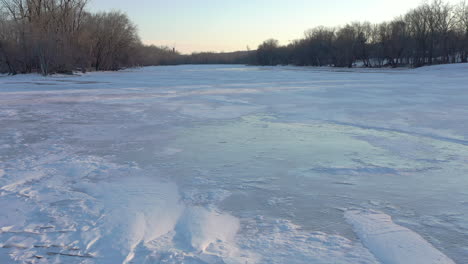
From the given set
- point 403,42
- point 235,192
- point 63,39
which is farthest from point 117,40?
point 235,192

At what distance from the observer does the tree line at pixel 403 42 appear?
46812mm

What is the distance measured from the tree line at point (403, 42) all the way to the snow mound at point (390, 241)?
49.0 meters

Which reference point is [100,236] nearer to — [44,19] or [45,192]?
[45,192]

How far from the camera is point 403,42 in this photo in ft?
164

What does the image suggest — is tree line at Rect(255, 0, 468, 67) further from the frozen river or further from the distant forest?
the frozen river

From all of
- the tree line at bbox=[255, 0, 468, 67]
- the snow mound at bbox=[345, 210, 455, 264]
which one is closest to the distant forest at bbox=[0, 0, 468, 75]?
the tree line at bbox=[255, 0, 468, 67]

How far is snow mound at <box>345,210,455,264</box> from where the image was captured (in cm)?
248

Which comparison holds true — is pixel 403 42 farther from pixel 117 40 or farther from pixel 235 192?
pixel 235 192

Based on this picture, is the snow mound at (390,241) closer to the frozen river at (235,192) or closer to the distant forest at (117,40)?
the frozen river at (235,192)

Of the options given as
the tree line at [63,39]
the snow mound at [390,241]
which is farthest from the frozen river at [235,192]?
the tree line at [63,39]

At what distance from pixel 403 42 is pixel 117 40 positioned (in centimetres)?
3822

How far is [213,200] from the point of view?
3.62 meters

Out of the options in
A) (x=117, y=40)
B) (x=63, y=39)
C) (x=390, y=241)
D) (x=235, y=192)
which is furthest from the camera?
(x=117, y=40)

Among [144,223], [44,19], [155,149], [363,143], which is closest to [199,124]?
[155,149]
